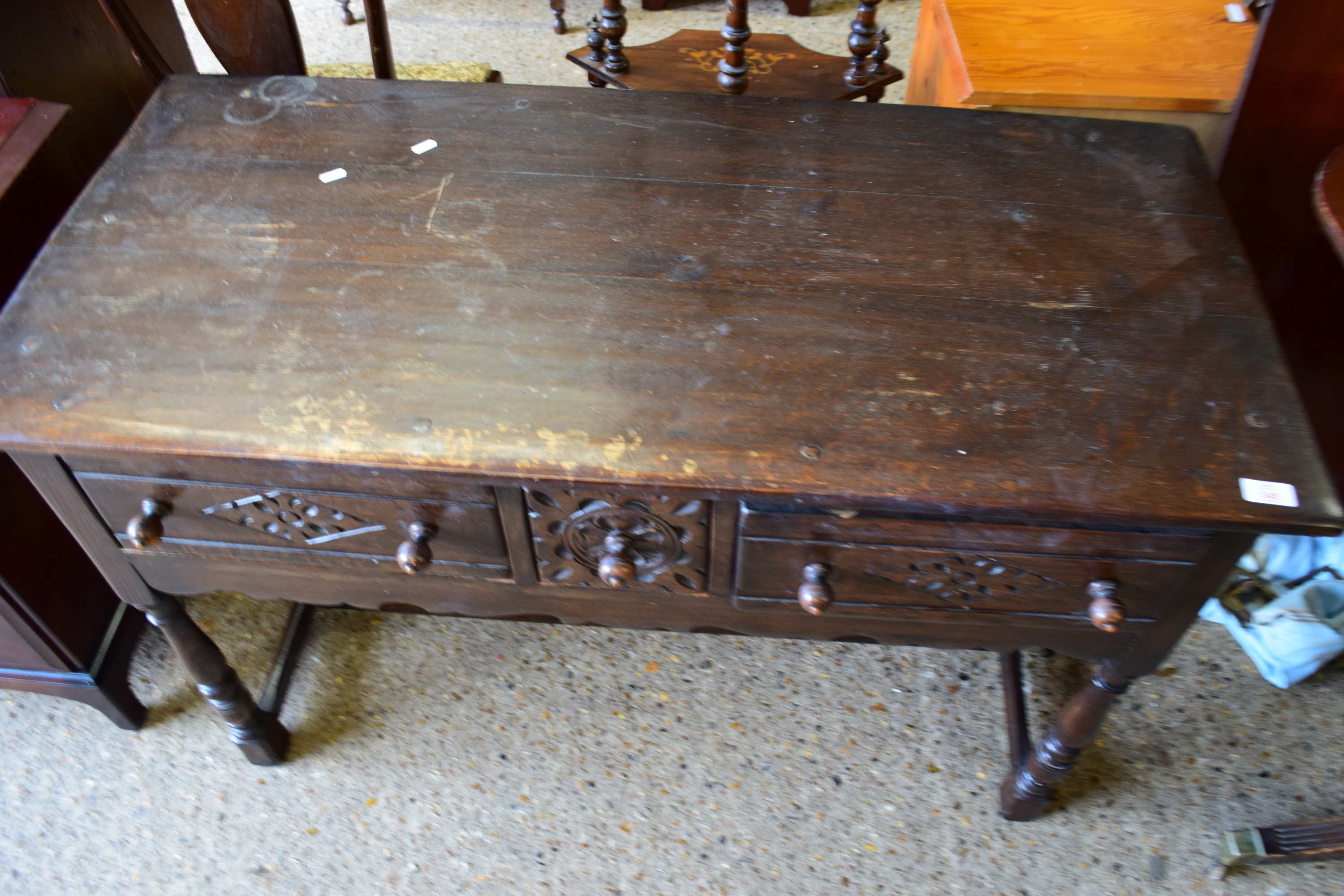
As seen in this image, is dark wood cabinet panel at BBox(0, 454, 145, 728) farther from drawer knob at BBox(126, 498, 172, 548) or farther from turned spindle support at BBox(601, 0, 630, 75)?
turned spindle support at BBox(601, 0, 630, 75)

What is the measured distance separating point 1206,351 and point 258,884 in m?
1.43

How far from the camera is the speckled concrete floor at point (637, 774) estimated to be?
134cm

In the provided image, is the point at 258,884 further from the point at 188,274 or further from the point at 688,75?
the point at 688,75

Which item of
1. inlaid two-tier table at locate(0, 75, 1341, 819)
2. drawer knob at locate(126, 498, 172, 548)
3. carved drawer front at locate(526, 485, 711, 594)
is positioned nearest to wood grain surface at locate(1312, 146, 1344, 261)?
inlaid two-tier table at locate(0, 75, 1341, 819)

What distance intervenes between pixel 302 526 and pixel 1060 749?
1.02 m

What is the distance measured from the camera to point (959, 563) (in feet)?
3.15

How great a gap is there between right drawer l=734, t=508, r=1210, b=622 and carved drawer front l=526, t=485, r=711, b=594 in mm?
59

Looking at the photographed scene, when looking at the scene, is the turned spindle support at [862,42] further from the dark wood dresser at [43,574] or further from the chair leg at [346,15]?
the chair leg at [346,15]

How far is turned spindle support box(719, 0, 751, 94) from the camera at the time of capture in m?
1.69

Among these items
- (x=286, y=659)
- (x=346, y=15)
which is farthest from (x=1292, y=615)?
(x=346, y=15)

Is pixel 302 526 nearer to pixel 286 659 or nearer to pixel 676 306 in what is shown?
pixel 676 306

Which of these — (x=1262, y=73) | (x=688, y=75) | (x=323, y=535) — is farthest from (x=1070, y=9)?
(x=323, y=535)

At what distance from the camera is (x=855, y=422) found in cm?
92

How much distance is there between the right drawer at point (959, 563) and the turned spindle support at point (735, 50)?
112cm
